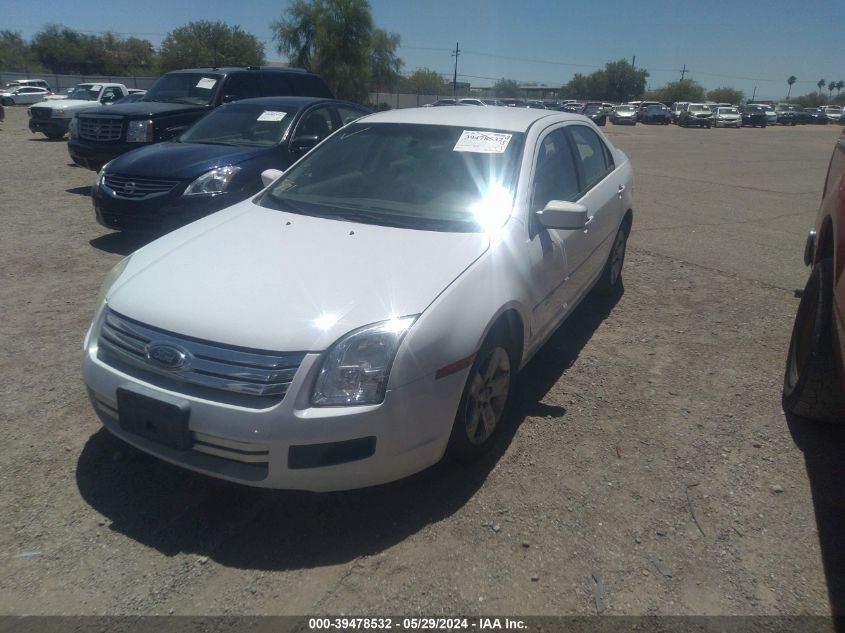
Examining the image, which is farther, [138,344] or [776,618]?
[138,344]

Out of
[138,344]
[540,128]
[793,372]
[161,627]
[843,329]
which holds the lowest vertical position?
[161,627]

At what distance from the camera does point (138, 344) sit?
262 centimetres

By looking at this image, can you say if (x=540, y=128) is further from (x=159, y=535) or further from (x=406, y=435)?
(x=159, y=535)

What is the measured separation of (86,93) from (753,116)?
42.3 m

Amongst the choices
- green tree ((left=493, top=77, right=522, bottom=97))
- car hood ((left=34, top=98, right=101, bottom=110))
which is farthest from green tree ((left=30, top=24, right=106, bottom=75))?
car hood ((left=34, top=98, right=101, bottom=110))

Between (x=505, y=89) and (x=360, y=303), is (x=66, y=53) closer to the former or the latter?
(x=505, y=89)

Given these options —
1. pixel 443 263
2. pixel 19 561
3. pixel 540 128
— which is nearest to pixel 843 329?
pixel 443 263

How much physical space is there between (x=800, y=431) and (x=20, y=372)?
4540 millimetres

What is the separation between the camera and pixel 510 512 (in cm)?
280

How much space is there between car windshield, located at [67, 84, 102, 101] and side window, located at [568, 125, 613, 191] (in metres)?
18.3

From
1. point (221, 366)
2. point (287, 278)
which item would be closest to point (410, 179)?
point (287, 278)

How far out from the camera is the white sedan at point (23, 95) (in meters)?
37.1

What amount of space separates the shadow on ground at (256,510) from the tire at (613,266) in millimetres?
2541

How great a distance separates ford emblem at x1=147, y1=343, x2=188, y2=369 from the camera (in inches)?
97.7
